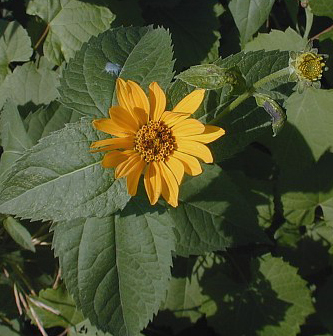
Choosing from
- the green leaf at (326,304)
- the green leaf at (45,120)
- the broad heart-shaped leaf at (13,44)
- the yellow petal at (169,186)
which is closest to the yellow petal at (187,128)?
the yellow petal at (169,186)

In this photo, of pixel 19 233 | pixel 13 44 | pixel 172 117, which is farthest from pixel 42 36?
pixel 172 117

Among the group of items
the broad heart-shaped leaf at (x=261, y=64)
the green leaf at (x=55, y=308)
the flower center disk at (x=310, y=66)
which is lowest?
the green leaf at (x=55, y=308)

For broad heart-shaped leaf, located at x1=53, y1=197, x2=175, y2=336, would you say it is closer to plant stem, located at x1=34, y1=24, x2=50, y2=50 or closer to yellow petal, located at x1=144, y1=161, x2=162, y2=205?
yellow petal, located at x1=144, y1=161, x2=162, y2=205

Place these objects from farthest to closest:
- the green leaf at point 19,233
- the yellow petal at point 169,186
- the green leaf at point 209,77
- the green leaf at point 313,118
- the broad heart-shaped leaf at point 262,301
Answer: the broad heart-shaped leaf at point 262,301 → the green leaf at point 313,118 → the green leaf at point 19,233 → the yellow petal at point 169,186 → the green leaf at point 209,77

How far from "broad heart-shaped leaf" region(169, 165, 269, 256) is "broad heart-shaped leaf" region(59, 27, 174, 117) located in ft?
1.24

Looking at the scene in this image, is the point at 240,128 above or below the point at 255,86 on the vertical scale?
below

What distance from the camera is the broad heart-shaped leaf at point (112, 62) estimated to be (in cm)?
151

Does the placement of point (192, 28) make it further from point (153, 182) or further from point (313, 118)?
point (153, 182)

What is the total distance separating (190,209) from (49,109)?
23.9 inches

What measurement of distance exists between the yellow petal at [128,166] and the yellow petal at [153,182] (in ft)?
0.15

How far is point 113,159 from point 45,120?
0.59 m

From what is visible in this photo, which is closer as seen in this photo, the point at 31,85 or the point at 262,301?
the point at 31,85

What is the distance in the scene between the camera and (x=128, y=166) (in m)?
1.28

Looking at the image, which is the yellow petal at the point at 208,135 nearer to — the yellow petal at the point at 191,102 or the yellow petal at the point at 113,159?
the yellow petal at the point at 191,102
